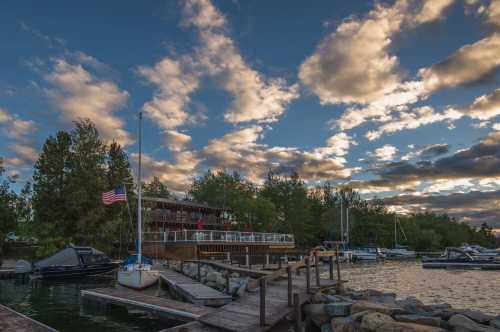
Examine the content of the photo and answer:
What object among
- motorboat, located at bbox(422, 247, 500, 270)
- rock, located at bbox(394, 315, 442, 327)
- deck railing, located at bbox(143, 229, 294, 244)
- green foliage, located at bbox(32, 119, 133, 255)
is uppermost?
green foliage, located at bbox(32, 119, 133, 255)

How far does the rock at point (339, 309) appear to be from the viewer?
38.5ft

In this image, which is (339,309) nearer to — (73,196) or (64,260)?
(64,260)

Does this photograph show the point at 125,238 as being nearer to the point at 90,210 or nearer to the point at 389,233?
the point at 90,210

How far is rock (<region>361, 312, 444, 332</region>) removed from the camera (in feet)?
29.9

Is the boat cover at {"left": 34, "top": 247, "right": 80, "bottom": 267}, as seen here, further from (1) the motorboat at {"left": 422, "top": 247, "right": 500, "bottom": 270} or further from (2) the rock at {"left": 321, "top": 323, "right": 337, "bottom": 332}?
(1) the motorboat at {"left": 422, "top": 247, "right": 500, "bottom": 270}

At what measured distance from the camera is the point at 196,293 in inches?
725

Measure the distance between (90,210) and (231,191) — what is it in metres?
39.5

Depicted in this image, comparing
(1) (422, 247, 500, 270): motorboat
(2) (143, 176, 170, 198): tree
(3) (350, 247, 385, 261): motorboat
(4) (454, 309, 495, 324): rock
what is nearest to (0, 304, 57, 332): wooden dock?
(4) (454, 309, 495, 324): rock

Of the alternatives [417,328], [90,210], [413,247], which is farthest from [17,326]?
[413,247]

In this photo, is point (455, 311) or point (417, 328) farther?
point (455, 311)

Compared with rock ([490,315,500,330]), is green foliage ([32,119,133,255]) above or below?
above

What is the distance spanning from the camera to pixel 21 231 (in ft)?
157

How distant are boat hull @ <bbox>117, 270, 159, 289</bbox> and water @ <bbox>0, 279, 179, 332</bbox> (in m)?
0.74

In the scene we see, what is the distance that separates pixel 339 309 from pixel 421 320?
8.29 feet
